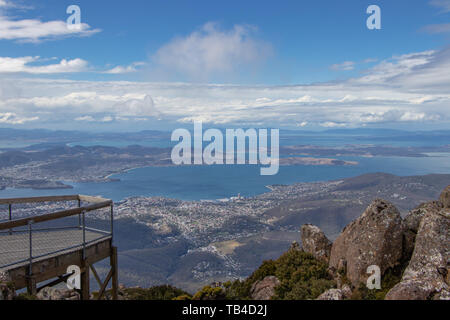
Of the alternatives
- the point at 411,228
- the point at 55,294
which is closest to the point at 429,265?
the point at 411,228

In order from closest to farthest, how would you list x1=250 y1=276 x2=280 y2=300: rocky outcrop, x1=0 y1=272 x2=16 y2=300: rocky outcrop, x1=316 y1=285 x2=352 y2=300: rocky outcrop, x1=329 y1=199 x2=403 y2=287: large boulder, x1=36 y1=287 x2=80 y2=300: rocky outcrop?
x1=0 y1=272 x2=16 y2=300: rocky outcrop, x1=36 y1=287 x2=80 y2=300: rocky outcrop, x1=316 y1=285 x2=352 y2=300: rocky outcrop, x1=329 y1=199 x2=403 y2=287: large boulder, x1=250 y1=276 x2=280 y2=300: rocky outcrop

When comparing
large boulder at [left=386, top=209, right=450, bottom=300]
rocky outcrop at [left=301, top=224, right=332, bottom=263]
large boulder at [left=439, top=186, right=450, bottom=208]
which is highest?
large boulder at [left=439, top=186, right=450, bottom=208]

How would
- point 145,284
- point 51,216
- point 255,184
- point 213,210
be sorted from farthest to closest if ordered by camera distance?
point 255,184 < point 213,210 < point 145,284 < point 51,216

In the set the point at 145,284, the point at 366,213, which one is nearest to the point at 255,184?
the point at 145,284

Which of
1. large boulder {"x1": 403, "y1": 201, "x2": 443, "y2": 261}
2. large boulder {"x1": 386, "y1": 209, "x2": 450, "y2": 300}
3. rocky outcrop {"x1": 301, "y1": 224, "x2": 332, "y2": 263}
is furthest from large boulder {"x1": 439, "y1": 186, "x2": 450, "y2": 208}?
rocky outcrop {"x1": 301, "y1": 224, "x2": 332, "y2": 263}

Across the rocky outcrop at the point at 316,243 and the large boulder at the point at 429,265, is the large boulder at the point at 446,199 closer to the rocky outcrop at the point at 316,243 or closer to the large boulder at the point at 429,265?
the large boulder at the point at 429,265

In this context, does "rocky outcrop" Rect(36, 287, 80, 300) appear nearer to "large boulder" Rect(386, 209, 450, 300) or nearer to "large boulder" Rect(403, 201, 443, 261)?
"large boulder" Rect(386, 209, 450, 300)
